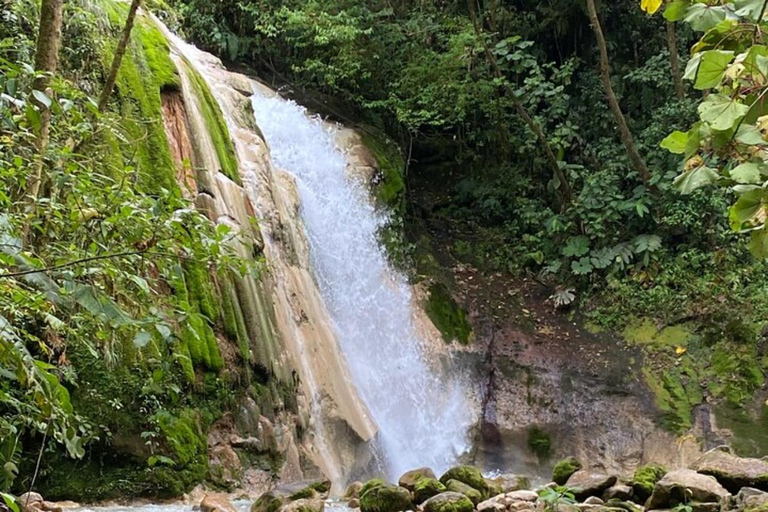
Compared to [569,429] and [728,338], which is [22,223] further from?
[728,338]

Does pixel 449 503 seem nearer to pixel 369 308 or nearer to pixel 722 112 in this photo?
pixel 722 112

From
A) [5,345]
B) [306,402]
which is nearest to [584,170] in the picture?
[306,402]

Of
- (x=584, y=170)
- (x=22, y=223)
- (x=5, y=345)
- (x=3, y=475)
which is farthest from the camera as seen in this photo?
(x=584, y=170)

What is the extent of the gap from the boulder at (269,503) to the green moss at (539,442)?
5.85 metres

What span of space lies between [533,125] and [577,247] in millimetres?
2316

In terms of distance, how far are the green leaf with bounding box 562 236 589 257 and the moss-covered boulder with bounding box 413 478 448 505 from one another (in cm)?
692

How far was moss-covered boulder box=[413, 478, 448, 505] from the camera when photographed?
5875mm

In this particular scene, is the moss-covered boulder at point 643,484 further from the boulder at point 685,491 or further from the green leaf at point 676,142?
the green leaf at point 676,142

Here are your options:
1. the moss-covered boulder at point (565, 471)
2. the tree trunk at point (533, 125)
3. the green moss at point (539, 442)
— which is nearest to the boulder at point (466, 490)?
the moss-covered boulder at point (565, 471)

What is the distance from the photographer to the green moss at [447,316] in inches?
452

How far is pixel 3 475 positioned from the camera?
2.47 metres

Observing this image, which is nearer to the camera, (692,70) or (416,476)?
(692,70)

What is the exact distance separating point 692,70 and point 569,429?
8.88 m

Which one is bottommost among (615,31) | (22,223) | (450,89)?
(22,223)
